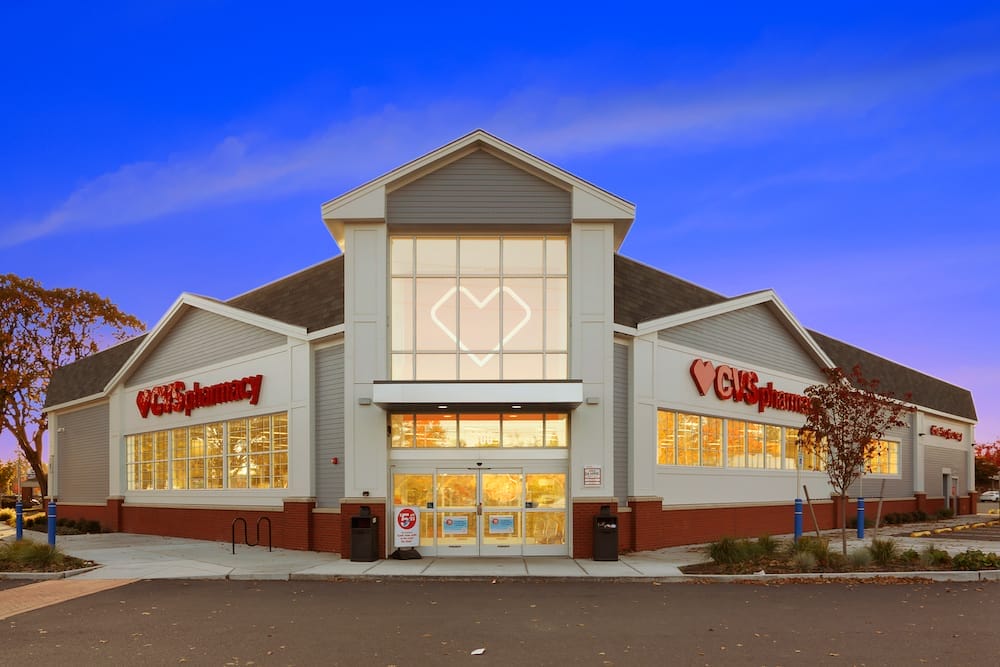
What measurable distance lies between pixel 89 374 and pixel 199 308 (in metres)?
10.8

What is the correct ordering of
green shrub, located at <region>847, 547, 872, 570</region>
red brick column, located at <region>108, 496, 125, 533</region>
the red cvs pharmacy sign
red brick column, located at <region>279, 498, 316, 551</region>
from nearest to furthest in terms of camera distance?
1. green shrub, located at <region>847, 547, 872, 570</region>
2. red brick column, located at <region>279, 498, 316, 551</region>
3. the red cvs pharmacy sign
4. red brick column, located at <region>108, 496, 125, 533</region>

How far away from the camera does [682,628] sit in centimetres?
1177

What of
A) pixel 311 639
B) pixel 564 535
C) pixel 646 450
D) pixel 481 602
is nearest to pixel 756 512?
pixel 646 450

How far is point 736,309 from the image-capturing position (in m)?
27.2

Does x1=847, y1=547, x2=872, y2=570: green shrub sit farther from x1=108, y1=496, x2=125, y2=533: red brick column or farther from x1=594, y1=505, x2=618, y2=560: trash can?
x1=108, y1=496, x2=125, y2=533: red brick column

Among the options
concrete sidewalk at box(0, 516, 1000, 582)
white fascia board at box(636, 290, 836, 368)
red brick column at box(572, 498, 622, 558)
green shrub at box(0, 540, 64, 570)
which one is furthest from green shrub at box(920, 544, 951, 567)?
green shrub at box(0, 540, 64, 570)

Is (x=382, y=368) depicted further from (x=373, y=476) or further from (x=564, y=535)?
(x=564, y=535)

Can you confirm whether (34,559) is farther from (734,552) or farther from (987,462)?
(987,462)

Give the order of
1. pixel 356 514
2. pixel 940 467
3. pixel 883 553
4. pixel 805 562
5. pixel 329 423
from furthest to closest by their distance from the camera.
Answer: pixel 940 467 < pixel 329 423 < pixel 356 514 < pixel 883 553 < pixel 805 562

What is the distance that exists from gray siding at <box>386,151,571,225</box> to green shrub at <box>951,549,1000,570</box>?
10.5 m

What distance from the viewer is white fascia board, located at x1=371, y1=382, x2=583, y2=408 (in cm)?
1986

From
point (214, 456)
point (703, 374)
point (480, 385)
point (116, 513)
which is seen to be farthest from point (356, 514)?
point (116, 513)

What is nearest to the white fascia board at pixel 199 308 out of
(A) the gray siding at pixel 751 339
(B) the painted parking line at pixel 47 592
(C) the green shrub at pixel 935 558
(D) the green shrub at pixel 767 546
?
(B) the painted parking line at pixel 47 592

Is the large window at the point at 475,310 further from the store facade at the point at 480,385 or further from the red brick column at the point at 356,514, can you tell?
the red brick column at the point at 356,514
